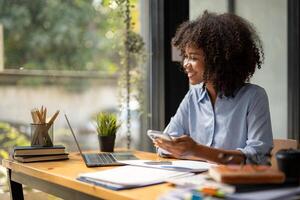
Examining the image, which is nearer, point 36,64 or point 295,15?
point 36,64

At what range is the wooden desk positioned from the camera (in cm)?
127


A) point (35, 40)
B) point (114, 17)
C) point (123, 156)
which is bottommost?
point (123, 156)

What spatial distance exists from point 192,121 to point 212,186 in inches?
40.0

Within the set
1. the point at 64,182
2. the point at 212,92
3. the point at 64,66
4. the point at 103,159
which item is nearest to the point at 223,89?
the point at 212,92

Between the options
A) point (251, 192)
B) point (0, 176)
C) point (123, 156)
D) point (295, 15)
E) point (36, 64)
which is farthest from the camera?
point (295, 15)

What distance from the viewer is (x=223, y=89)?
1.98m

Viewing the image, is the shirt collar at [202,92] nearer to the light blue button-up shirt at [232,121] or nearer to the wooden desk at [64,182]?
the light blue button-up shirt at [232,121]

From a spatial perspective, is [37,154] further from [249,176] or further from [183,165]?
[249,176]

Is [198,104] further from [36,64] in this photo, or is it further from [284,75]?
[284,75]

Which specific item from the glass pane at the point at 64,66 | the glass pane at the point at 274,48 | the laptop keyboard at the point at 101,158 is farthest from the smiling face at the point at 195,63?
the glass pane at the point at 274,48

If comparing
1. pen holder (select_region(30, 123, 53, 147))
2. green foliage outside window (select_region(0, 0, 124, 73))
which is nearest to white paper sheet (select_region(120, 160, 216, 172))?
pen holder (select_region(30, 123, 53, 147))

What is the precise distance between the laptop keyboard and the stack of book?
14cm

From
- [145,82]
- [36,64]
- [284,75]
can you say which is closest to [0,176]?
[36,64]

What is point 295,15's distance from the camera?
3471 mm
